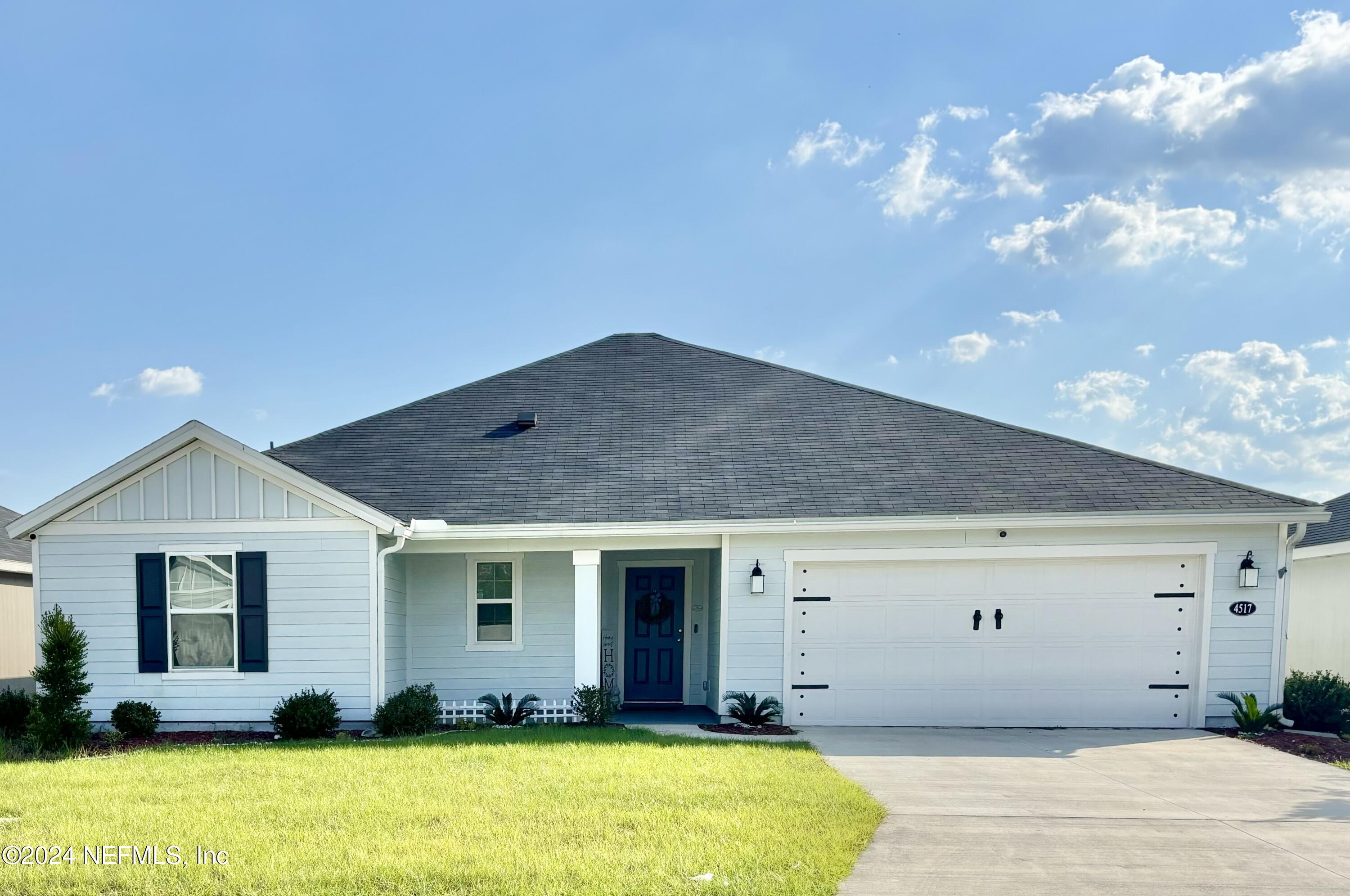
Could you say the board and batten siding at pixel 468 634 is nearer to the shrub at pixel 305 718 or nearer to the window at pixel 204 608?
the shrub at pixel 305 718

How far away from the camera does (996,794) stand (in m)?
7.07

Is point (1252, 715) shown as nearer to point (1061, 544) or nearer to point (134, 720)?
point (1061, 544)

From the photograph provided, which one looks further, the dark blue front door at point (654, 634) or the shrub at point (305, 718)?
the dark blue front door at point (654, 634)

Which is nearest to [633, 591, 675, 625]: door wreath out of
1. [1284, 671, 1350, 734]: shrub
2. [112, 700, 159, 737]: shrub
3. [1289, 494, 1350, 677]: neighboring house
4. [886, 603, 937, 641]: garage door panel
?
[886, 603, 937, 641]: garage door panel

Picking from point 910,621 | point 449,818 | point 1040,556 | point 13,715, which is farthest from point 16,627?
point 1040,556

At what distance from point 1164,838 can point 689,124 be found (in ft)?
41.2

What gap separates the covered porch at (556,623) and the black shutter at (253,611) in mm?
1394

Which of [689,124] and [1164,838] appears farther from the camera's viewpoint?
[689,124]

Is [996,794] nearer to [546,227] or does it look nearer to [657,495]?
[657,495]

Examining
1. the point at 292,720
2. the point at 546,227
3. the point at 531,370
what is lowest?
the point at 292,720

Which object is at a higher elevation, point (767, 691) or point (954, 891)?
point (767, 691)

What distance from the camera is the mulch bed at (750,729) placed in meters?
10.2

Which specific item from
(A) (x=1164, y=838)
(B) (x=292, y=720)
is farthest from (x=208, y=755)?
(A) (x=1164, y=838)

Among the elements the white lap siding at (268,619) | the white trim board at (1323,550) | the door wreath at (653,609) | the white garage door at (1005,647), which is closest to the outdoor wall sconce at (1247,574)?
the white garage door at (1005,647)
